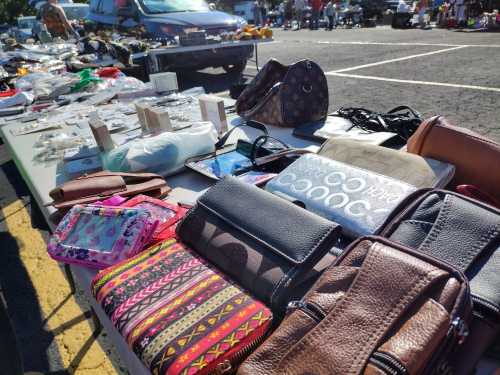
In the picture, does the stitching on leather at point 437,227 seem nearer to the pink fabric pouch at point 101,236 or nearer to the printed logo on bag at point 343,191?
the printed logo on bag at point 343,191

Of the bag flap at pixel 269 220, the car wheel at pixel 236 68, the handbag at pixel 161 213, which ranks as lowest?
the car wheel at pixel 236 68

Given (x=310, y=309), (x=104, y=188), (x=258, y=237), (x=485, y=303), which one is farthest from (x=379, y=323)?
(x=104, y=188)

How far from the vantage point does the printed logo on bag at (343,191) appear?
1139 millimetres

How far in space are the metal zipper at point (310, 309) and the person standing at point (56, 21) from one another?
8564mm

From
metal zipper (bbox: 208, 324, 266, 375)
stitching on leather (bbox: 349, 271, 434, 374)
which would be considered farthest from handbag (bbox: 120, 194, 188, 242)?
stitching on leather (bbox: 349, 271, 434, 374)

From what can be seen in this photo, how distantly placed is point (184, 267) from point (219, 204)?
22 centimetres

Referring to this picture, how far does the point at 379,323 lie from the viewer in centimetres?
69

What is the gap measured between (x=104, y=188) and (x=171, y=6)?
6146 millimetres

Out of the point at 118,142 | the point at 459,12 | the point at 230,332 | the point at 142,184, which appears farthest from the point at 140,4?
the point at 459,12

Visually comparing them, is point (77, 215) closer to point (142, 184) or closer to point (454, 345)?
point (142, 184)

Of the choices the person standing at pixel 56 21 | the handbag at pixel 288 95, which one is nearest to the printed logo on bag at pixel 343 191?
the handbag at pixel 288 95

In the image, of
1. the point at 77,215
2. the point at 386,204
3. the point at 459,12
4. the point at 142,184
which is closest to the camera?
the point at 386,204

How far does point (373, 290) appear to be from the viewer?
736mm

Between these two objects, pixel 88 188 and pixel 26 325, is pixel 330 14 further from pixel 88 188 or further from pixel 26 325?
pixel 26 325
